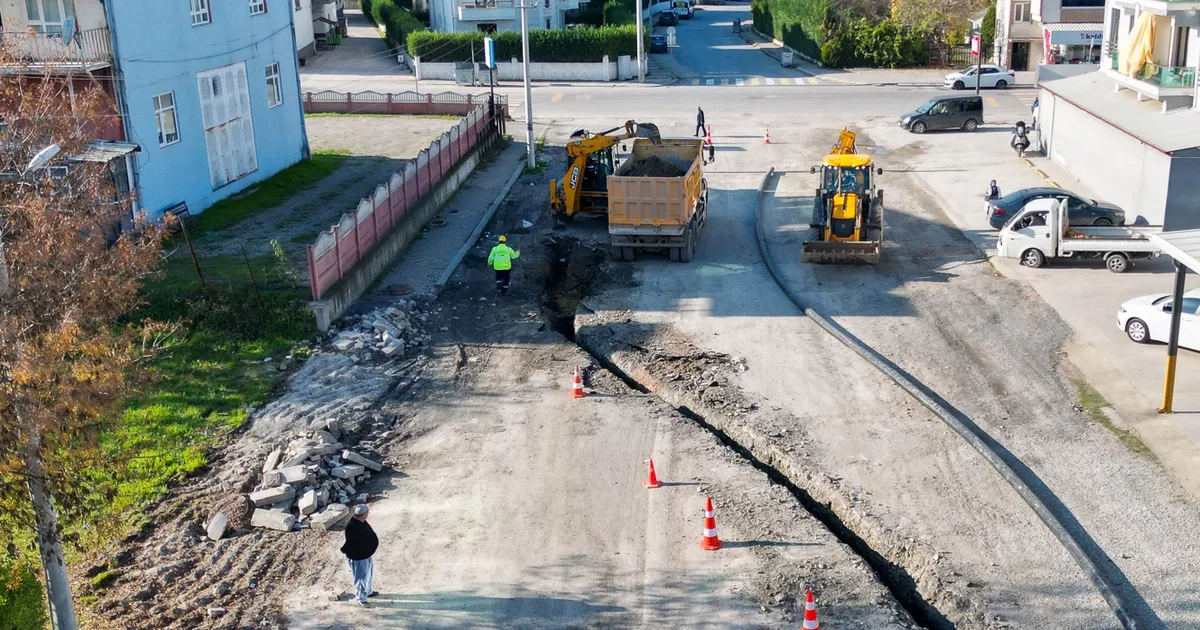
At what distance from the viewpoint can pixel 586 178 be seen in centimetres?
2911

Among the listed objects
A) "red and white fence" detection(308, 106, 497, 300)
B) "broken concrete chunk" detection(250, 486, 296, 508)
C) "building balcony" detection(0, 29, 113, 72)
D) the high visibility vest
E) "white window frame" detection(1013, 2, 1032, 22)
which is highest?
"building balcony" detection(0, 29, 113, 72)

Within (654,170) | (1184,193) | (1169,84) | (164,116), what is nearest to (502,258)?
(654,170)

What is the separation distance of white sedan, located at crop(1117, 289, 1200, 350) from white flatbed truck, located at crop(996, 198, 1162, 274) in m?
4.12

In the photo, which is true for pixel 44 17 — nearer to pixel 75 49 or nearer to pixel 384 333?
pixel 75 49

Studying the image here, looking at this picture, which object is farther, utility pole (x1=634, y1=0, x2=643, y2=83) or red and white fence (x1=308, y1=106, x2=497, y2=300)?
utility pole (x1=634, y1=0, x2=643, y2=83)

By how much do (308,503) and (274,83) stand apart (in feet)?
78.4

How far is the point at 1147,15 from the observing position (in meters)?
30.8

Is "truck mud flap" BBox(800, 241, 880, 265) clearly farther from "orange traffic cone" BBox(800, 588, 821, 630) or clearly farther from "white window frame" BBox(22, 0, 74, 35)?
"white window frame" BBox(22, 0, 74, 35)

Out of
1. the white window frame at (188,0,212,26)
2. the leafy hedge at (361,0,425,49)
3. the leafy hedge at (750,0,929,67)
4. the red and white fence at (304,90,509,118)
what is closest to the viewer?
the white window frame at (188,0,212,26)

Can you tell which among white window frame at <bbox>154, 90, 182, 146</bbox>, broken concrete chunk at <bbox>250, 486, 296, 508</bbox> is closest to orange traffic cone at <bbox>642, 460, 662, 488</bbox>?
broken concrete chunk at <bbox>250, 486, 296, 508</bbox>

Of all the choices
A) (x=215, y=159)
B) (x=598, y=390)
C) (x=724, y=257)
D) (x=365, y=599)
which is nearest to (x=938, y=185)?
(x=724, y=257)

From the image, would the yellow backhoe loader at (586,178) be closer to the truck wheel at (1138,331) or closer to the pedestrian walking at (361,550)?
the truck wheel at (1138,331)

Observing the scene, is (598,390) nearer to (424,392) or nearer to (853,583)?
(424,392)

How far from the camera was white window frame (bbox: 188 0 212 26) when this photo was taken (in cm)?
2994
